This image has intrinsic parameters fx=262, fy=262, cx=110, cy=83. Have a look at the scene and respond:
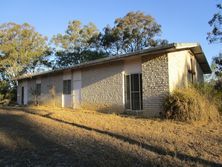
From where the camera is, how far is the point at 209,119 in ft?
39.1

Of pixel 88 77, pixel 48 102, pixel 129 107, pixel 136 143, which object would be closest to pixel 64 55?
pixel 48 102

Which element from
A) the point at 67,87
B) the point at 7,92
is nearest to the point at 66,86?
the point at 67,87

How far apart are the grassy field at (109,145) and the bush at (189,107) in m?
0.92

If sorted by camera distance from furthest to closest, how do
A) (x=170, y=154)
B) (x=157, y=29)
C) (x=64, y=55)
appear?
1. (x=64, y=55)
2. (x=157, y=29)
3. (x=170, y=154)

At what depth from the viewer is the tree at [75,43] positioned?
39.6m

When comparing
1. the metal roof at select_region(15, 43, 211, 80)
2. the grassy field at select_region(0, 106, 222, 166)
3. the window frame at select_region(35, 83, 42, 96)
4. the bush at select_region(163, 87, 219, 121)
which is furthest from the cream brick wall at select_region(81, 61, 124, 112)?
the window frame at select_region(35, 83, 42, 96)

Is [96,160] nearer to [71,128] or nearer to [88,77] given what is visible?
[71,128]

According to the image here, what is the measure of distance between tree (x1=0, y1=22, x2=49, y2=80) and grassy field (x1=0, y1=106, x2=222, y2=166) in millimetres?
21766

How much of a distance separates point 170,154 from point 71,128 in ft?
15.1

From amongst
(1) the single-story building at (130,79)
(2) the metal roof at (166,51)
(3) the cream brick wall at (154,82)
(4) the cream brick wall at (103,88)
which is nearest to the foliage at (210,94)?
(1) the single-story building at (130,79)

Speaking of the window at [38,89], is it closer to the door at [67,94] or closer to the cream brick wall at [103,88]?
the door at [67,94]

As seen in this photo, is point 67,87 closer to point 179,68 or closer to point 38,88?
point 38,88

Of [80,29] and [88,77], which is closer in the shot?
[88,77]

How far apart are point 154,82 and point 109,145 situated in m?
7.44
